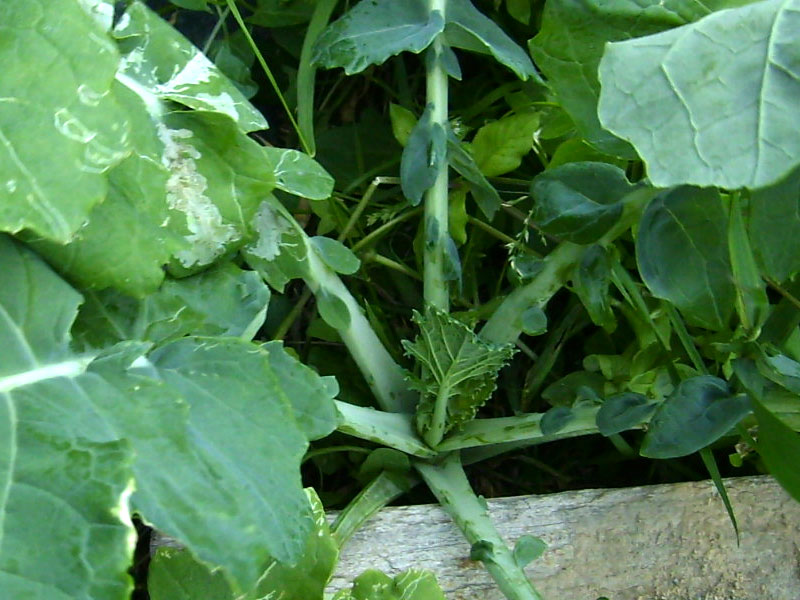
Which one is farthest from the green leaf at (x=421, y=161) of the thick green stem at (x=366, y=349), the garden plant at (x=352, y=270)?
the thick green stem at (x=366, y=349)

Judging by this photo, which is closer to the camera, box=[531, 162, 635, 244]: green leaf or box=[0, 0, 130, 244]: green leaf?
box=[0, 0, 130, 244]: green leaf

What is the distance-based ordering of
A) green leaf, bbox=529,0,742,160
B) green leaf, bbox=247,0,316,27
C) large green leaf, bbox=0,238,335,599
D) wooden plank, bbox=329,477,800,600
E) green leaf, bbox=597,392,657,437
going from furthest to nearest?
1. green leaf, bbox=247,0,316,27
2. wooden plank, bbox=329,477,800,600
3. green leaf, bbox=597,392,657,437
4. green leaf, bbox=529,0,742,160
5. large green leaf, bbox=0,238,335,599

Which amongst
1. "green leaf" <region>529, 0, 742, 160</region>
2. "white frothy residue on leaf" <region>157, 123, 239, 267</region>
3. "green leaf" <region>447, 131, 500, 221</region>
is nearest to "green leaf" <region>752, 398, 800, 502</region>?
"green leaf" <region>529, 0, 742, 160</region>

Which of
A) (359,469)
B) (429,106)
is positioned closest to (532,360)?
(359,469)

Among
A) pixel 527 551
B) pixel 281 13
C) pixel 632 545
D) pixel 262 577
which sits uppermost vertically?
pixel 281 13

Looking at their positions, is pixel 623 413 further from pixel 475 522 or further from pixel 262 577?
pixel 262 577

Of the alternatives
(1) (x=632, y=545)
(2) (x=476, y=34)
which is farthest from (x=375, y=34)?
(1) (x=632, y=545)

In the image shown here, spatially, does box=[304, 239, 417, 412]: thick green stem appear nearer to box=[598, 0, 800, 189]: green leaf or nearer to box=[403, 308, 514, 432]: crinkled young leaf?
box=[403, 308, 514, 432]: crinkled young leaf
